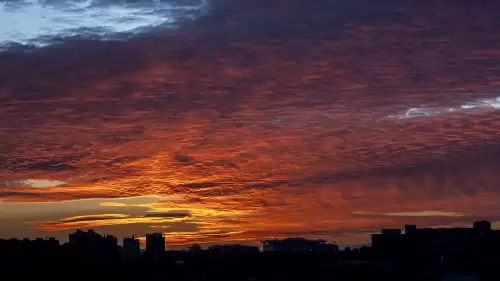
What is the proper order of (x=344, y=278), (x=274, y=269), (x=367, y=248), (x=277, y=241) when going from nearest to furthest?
(x=344, y=278), (x=274, y=269), (x=367, y=248), (x=277, y=241)

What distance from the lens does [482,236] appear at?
12781 cm

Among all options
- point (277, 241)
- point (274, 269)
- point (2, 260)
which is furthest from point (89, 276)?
point (277, 241)

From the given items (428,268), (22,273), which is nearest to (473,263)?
(428,268)

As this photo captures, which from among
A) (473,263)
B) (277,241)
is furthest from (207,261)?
(277,241)

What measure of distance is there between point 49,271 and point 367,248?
2605 inches

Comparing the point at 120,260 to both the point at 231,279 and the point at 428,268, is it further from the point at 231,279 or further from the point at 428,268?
the point at 428,268

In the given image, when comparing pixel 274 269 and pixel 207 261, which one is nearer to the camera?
pixel 274 269

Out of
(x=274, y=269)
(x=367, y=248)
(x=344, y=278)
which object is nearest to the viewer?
(x=344, y=278)

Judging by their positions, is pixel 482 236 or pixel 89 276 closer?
pixel 89 276

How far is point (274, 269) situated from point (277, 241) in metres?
63.4

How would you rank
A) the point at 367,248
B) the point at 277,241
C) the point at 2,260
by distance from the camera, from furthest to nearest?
the point at 277,241 < the point at 367,248 < the point at 2,260

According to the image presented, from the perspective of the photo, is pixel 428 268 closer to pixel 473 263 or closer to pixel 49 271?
pixel 473 263

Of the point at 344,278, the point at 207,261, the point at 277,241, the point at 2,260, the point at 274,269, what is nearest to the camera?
the point at 344,278

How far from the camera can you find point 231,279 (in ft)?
353
